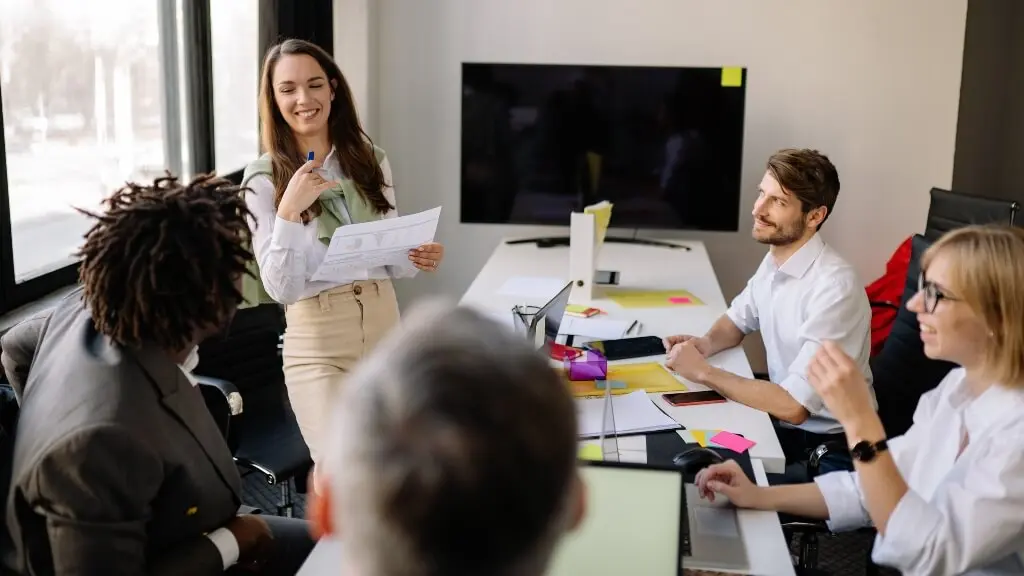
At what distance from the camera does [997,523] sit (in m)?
1.41

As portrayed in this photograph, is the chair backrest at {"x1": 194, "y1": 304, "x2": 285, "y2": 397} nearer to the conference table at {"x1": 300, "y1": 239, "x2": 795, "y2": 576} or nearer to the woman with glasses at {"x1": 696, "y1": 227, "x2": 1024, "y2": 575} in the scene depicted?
the conference table at {"x1": 300, "y1": 239, "x2": 795, "y2": 576}

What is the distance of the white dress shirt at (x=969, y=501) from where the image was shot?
1415 mm

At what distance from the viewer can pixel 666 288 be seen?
10.8 feet

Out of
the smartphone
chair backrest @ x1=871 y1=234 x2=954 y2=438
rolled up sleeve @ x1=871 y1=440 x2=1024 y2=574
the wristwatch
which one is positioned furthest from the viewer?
chair backrest @ x1=871 y1=234 x2=954 y2=438

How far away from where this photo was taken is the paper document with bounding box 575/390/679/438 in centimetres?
195

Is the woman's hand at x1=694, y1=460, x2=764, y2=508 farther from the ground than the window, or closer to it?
closer to it

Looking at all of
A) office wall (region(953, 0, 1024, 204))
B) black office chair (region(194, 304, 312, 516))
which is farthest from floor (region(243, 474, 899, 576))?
office wall (region(953, 0, 1024, 204))

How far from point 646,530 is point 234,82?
309 centimetres

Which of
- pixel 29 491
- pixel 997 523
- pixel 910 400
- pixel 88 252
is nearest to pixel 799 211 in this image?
pixel 910 400

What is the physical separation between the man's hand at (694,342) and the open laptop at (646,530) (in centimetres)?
90

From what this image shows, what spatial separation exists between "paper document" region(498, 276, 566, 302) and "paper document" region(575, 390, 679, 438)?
0.91 meters

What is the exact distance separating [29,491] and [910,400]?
87.1 inches

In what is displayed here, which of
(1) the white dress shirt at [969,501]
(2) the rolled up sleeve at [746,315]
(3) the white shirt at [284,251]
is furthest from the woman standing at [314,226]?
(1) the white dress shirt at [969,501]

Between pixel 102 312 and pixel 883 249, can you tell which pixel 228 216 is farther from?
pixel 883 249
